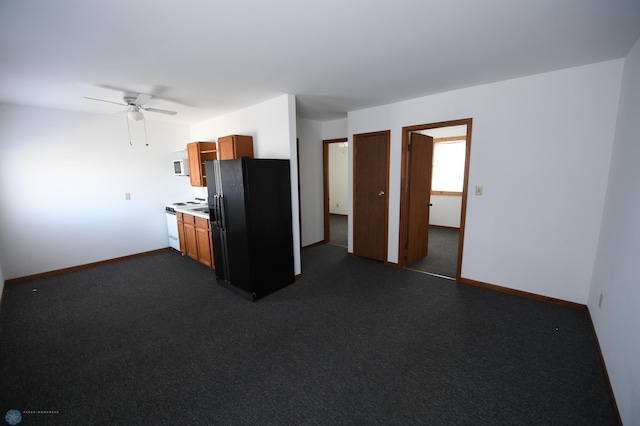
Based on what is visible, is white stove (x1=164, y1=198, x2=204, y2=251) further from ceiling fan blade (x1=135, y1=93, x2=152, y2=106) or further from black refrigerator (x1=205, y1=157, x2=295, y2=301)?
ceiling fan blade (x1=135, y1=93, x2=152, y2=106)

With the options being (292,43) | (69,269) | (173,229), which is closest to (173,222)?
(173,229)

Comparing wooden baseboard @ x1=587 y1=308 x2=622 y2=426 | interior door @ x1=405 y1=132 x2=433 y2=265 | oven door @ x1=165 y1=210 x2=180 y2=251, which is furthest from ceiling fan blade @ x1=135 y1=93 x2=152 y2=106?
wooden baseboard @ x1=587 y1=308 x2=622 y2=426

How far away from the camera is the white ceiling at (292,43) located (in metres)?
1.59

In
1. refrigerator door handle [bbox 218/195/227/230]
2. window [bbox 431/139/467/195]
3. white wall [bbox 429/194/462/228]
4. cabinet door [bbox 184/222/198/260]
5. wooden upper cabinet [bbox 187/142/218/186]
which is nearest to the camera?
refrigerator door handle [bbox 218/195/227/230]

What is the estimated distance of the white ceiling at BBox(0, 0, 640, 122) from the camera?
1589mm

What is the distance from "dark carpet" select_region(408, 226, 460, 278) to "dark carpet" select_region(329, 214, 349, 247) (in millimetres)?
1592

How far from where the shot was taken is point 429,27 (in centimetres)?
182

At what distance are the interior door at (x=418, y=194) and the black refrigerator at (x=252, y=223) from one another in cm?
185

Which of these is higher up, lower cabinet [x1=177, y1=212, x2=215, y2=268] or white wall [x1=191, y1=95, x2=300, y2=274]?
white wall [x1=191, y1=95, x2=300, y2=274]

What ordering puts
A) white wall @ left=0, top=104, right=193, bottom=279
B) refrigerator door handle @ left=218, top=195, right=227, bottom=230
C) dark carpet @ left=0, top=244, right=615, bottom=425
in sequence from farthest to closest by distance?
white wall @ left=0, top=104, right=193, bottom=279, refrigerator door handle @ left=218, top=195, right=227, bottom=230, dark carpet @ left=0, top=244, right=615, bottom=425

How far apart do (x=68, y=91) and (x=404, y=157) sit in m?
4.27

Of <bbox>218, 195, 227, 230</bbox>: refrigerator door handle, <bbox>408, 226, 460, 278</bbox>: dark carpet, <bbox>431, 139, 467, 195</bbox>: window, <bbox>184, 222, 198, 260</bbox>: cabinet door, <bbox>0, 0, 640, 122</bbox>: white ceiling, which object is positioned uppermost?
<bbox>0, 0, 640, 122</bbox>: white ceiling

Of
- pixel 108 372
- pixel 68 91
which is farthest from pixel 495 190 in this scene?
pixel 68 91

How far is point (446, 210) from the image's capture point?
20.9 feet
